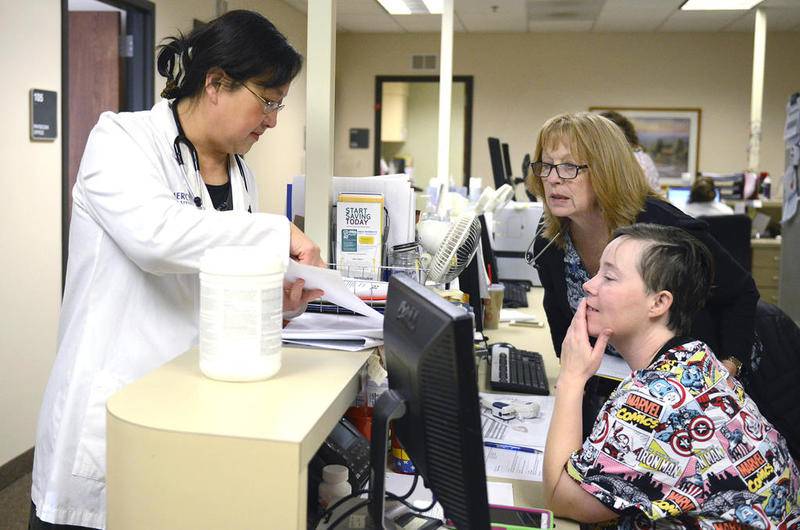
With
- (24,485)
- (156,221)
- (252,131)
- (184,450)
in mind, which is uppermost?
(252,131)

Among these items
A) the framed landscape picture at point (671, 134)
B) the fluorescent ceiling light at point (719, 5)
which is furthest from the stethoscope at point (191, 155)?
the framed landscape picture at point (671, 134)

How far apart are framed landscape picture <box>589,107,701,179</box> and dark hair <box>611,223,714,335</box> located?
281 inches

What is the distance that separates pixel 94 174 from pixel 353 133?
7584mm

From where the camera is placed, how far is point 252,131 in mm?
1459

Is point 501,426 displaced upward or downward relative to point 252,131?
downward

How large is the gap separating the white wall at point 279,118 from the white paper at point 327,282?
3791mm

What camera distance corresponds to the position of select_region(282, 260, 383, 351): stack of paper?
1.12m

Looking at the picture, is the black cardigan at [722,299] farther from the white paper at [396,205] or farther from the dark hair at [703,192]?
the dark hair at [703,192]

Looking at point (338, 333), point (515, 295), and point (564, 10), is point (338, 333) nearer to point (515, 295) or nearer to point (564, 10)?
point (515, 295)

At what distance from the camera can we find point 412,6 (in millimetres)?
6227

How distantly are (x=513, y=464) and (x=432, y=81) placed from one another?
7.50 meters

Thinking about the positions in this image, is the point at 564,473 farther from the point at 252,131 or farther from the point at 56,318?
the point at 56,318

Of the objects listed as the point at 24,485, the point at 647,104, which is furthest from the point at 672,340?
the point at 647,104

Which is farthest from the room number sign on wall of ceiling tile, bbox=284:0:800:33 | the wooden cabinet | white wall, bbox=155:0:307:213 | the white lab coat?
the wooden cabinet
